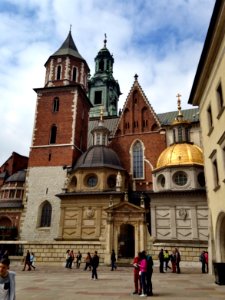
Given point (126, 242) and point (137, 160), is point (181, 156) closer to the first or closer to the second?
point (137, 160)

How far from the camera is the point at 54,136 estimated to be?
37.2 metres

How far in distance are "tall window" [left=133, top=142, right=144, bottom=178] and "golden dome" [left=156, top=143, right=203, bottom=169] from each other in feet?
16.9

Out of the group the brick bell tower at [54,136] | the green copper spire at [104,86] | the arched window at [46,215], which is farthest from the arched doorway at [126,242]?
the green copper spire at [104,86]

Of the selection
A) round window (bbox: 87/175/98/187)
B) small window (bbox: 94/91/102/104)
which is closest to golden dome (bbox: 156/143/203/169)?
round window (bbox: 87/175/98/187)

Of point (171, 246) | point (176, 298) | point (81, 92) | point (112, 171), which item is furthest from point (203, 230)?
point (81, 92)

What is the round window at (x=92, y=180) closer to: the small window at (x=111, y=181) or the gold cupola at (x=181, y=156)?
the small window at (x=111, y=181)

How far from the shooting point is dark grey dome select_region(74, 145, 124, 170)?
33.0m

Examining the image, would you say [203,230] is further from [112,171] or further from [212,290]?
[212,290]

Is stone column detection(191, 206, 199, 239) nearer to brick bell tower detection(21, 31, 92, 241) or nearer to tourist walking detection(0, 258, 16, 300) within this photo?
brick bell tower detection(21, 31, 92, 241)

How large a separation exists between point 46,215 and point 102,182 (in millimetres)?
7011

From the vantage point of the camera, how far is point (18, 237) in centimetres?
3275

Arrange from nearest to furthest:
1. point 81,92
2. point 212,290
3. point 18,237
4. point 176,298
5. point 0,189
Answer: point 176,298 < point 212,290 < point 18,237 < point 81,92 < point 0,189

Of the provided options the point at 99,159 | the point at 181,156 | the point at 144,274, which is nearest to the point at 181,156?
the point at 181,156

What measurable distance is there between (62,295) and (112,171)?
75.8 ft
